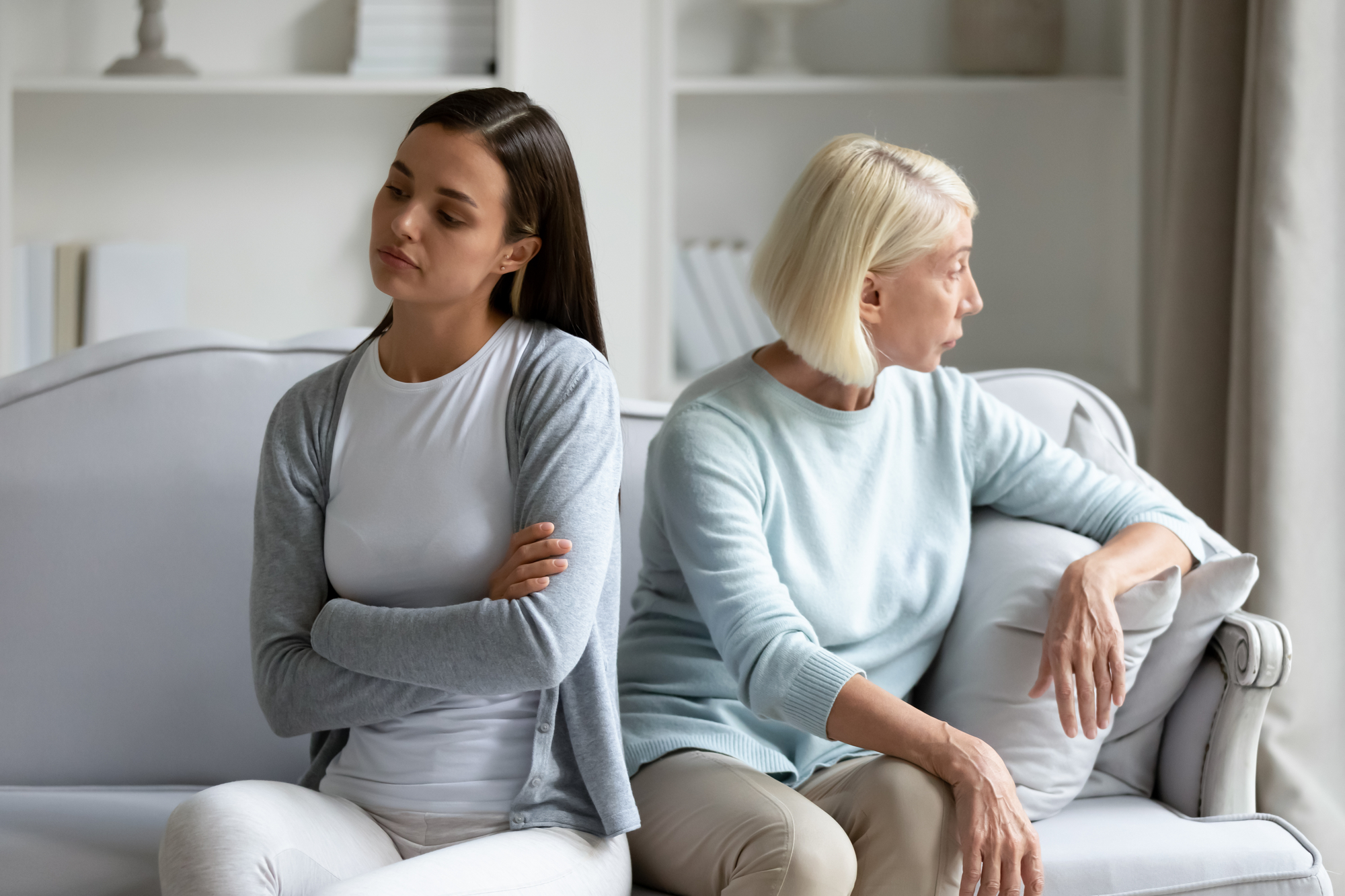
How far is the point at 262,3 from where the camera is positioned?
2.42 meters

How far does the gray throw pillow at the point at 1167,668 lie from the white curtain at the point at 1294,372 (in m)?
0.60

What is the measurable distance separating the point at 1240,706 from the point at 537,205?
36.6 inches

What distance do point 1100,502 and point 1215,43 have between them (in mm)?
1142

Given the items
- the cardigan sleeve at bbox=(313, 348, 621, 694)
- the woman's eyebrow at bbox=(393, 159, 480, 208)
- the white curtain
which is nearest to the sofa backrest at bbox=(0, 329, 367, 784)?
the cardigan sleeve at bbox=(313, 348, 621, 694)

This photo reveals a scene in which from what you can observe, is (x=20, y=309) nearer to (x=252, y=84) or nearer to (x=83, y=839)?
(x=252, y=84)

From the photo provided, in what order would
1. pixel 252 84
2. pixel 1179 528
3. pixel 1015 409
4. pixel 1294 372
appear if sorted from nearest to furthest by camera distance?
pixel 1179 528, pixel 1015 409, pixel 1294 372, pixel 252 84

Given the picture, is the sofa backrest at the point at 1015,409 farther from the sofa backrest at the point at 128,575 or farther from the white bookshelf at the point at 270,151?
the white bookshelf at the point at 270,151

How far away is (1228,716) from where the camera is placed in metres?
1.32

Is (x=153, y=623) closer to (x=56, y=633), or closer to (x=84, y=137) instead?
(x=56, y=633)

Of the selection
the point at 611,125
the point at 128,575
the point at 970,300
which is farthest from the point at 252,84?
the point at 970,300

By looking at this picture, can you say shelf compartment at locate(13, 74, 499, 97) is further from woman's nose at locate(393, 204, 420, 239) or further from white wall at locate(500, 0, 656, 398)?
woman's nose at locate(393, 204, 420, 239)

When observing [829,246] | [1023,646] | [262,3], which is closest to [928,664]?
[1023,646]

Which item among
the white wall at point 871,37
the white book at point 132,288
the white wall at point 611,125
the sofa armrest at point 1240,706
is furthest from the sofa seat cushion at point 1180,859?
the white book at point 132,288

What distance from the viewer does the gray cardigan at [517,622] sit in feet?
3.57
